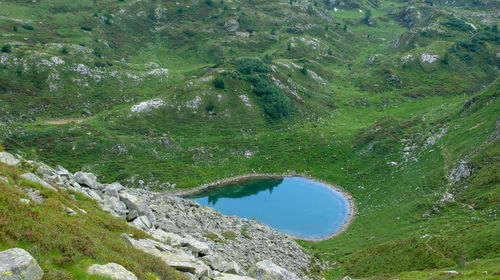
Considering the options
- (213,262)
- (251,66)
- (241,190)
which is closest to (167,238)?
(213,262)

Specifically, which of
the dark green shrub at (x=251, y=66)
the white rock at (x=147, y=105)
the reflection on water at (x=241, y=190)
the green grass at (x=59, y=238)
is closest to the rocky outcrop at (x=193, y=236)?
the green grass at (x=59, y=238)

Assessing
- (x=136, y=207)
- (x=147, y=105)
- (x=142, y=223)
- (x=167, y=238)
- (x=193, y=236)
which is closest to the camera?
(x=167, y=238)

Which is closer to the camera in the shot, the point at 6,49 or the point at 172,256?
the point at 172,256

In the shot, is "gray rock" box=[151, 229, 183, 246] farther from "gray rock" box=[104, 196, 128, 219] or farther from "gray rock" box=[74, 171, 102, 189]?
"gray rock" box=[74, 171, 102, 189]

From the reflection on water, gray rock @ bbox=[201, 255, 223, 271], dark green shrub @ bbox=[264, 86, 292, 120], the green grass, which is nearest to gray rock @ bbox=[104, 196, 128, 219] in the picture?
the green grass

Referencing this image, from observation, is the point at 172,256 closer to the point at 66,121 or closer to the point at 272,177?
the point at 272,177

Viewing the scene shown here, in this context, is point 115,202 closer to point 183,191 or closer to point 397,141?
point 183,191

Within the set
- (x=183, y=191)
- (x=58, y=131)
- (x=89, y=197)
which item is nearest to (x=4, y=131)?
(x=58, y=131)

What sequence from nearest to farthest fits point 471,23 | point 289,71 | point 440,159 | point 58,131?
point 440,159
point 58,131
point 289,71
point 471,23
